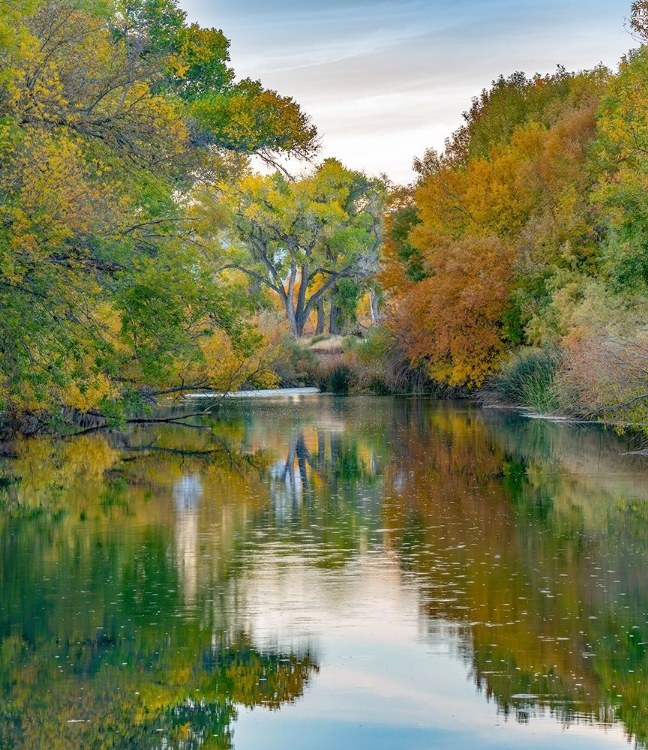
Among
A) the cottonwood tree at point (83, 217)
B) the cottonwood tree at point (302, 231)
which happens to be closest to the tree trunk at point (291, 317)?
the cottonwood tree at point (302, 231)

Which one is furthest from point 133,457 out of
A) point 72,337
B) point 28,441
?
point 72,337

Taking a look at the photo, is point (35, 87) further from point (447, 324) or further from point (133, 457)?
point (447, 324)

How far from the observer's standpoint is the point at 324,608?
11781 mm

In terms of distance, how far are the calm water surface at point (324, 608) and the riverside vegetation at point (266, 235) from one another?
2953mm

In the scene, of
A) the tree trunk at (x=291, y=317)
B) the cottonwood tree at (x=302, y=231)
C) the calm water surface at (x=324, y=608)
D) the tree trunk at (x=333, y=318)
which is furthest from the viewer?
the tree trunk at (x=333, y=318)

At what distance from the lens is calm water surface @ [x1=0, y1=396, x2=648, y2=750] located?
8617 millimetres

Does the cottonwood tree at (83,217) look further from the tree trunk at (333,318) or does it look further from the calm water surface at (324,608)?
the tree trunk at (333,318)

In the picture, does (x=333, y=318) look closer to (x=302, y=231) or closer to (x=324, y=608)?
(x=302, y=231)

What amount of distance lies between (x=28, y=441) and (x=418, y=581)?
1837 cm

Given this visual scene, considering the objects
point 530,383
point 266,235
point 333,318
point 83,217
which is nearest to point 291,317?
point 266,235

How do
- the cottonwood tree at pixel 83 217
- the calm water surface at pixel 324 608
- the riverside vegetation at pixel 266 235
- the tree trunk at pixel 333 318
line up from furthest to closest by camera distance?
1. the tree trunk at pixel 333 318
2. the riverside vegetation at pixel 266 235
3. the cottonwood tree at pixel 83 217
4. the calm water surface at pixel 324 608

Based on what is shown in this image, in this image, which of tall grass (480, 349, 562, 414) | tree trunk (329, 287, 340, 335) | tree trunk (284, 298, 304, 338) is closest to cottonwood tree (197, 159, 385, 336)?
tree trunk (284, 298, 304, 338)

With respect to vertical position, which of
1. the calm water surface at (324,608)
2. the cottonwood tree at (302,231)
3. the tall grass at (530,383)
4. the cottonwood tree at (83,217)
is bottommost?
the calm water surface at (324,608)

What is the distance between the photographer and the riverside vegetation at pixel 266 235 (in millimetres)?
17750
